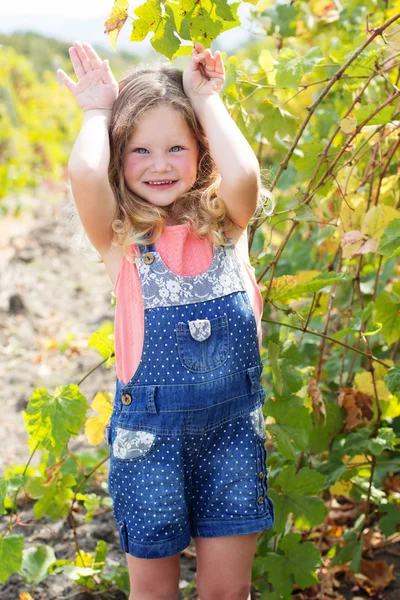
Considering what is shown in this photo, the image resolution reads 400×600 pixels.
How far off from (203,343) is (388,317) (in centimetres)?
58

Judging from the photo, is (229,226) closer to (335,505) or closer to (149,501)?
(149,501)

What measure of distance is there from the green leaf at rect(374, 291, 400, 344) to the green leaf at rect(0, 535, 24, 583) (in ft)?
3.40

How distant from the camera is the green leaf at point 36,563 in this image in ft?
7.00

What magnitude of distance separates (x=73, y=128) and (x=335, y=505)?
295 inches

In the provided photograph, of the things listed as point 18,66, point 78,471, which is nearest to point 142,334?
point 78,471

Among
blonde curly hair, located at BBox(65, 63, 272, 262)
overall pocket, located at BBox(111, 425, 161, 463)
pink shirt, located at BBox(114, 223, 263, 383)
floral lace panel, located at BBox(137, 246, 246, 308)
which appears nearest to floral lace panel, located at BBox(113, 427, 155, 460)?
overall pocket, located at BBox(111, 425, 161, 463)

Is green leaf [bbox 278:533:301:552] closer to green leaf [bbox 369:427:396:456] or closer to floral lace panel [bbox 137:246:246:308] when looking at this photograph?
green leaf [bbox 369:427:396:456]

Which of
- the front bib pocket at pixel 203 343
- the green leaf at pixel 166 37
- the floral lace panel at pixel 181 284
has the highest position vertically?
the green leaf at pixel 166 37

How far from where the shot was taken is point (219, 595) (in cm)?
162

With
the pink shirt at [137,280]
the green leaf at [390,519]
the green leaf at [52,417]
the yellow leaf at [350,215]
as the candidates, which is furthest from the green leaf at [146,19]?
the green leaf at [390,519]

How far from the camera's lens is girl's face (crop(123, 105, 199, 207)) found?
5.38 ft

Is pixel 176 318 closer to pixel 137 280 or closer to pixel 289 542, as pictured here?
pixel 137 280

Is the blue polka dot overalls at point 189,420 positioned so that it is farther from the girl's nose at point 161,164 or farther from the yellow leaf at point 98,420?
the yellow leaf at point 98,420

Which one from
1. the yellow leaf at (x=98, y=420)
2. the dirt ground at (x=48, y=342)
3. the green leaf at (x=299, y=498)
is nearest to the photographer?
the green leaf at (x=299, y=498)
